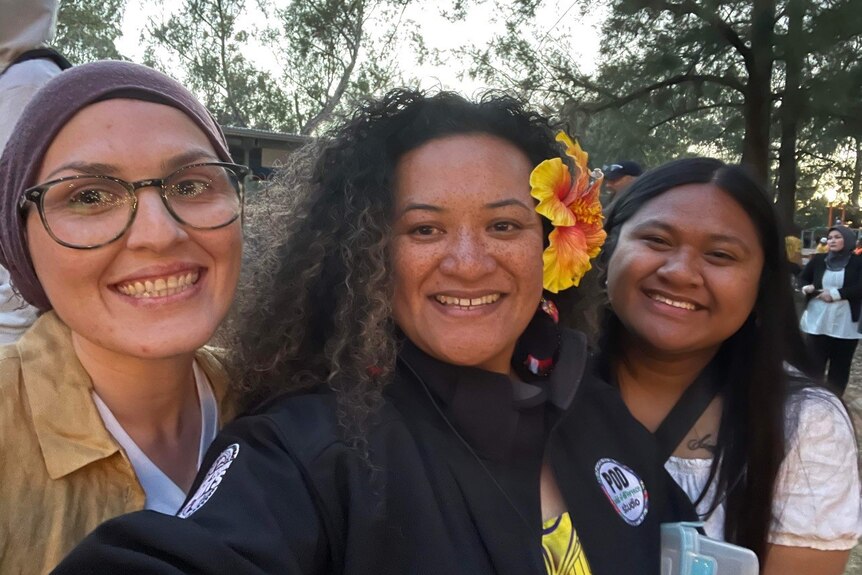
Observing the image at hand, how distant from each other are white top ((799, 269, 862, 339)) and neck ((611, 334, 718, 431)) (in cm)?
511

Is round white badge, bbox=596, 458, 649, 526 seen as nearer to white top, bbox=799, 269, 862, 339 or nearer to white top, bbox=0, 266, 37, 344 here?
white top, bbox=0, 266, 37, 344

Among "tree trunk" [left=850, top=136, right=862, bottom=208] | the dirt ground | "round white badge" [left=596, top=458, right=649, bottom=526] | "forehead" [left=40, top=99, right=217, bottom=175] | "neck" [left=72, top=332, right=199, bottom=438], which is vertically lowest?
the dirt ground

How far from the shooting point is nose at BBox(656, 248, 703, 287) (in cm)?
214

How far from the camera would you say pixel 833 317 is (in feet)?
22.4

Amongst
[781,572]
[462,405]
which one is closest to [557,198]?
[462,405]

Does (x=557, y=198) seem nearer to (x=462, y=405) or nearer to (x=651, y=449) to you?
(x=462, y=405)

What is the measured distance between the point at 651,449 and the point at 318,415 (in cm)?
103

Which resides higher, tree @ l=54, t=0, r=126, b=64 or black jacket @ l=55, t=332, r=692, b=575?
tree @ l=54, t=0, r=126, b=64

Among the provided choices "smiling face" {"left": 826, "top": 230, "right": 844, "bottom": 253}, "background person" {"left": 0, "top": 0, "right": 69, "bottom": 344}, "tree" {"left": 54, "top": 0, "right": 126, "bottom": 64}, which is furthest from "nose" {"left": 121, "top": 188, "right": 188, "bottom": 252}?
"tree" {"left": 54, "top": 0, "right": 126, "bottom": 64}

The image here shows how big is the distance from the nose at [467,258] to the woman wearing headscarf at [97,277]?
0.51 metres

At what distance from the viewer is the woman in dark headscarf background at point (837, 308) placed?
6.73m

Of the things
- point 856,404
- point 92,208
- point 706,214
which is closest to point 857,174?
point 856,404

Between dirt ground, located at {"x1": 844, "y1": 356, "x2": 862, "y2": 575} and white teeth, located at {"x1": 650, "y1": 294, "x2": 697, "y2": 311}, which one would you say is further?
dirt ground, located at {"x1": 844, "y1": 356, "x2": 862, "y2": 575}

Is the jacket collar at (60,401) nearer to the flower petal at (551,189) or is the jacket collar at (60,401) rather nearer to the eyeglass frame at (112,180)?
the eyeglass frame at (112,180)
